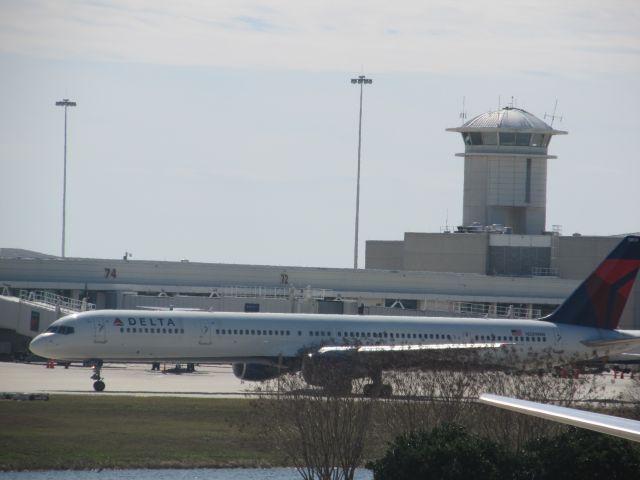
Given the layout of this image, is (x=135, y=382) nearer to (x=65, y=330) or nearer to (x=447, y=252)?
(x=65, y=330)

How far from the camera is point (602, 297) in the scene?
7931 centimetres

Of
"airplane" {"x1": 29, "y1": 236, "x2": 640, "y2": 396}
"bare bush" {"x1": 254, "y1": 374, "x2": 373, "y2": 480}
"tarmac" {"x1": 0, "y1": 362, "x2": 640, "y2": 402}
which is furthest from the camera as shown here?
"airplane" {"x1": 29, "y1": 236, "x2": 640, "y2": 396}

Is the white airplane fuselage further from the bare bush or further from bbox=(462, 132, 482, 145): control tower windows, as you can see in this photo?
bbox=(462, 132, 482, 145): control tower windows

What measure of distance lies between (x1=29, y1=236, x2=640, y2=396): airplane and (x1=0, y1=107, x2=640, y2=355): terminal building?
70.4 feet

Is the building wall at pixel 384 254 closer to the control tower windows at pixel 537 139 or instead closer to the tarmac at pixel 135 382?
the control tower windows at pixel 537 139

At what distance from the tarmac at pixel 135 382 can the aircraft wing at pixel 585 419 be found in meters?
34.1

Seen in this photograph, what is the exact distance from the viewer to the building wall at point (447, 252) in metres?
121

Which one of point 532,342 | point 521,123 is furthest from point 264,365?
point 521,123

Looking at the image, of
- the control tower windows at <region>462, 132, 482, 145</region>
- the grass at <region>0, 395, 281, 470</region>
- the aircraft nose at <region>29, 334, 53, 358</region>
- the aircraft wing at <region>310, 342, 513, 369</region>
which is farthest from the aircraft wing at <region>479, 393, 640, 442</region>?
the control tower windows at <region>462, 132, 482, 145</region>

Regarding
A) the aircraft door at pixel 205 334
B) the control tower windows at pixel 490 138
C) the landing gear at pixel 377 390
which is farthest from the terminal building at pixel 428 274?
the landing gear at pixel 377 390

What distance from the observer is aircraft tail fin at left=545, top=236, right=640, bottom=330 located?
7931 cm

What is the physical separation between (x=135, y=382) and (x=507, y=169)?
2204 inches

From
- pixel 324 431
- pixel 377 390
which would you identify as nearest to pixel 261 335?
pixel 377 390

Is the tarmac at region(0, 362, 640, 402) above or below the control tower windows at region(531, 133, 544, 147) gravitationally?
below
